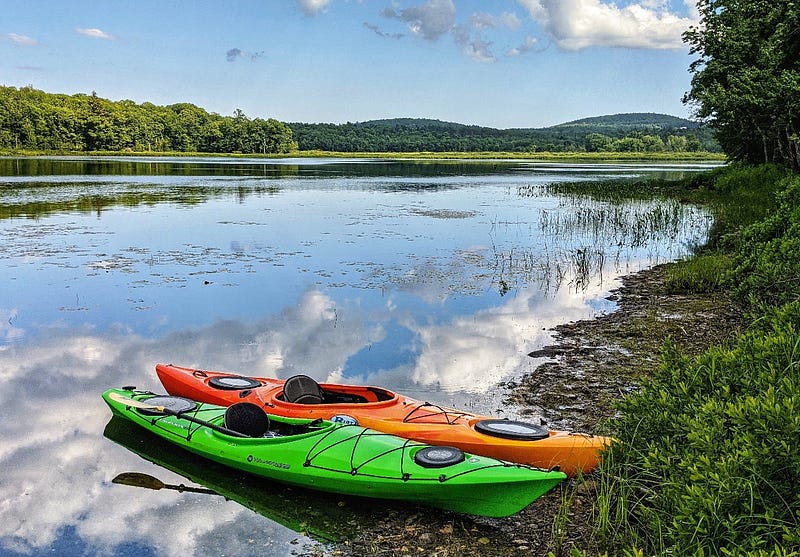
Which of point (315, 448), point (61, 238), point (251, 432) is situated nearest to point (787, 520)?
point (315, 448)

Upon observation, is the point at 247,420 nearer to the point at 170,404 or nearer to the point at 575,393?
the point at 170,404

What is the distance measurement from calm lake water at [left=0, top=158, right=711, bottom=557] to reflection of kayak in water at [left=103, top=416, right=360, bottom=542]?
0.05 feet

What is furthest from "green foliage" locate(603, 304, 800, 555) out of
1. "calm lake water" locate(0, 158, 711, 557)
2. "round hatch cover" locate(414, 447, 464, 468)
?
"calm lake water" locate(0, 158, 711, 557)

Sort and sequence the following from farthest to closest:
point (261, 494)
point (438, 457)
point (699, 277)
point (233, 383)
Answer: point (699, 277) < point (233, 383) < point (261, 494) < point (438, 457)

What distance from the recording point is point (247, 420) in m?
5.65

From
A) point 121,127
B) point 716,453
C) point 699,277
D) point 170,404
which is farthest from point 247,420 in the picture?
point 121,127

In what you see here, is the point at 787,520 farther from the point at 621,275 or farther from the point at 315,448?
the point at 621,275

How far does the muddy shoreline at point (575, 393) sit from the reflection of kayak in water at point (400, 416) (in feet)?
0.95

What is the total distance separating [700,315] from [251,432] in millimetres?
6375

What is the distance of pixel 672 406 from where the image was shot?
4.18 meters

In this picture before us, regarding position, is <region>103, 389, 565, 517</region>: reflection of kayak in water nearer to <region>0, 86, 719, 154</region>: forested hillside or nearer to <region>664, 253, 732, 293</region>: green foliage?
<region>664, 253, 732, 293</region>: green foliage

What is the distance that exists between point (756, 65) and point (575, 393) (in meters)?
16.2

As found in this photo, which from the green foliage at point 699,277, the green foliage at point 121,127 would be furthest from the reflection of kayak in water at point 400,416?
the green foliage at point 121,127

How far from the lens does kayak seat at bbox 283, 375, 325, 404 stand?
598 cm
